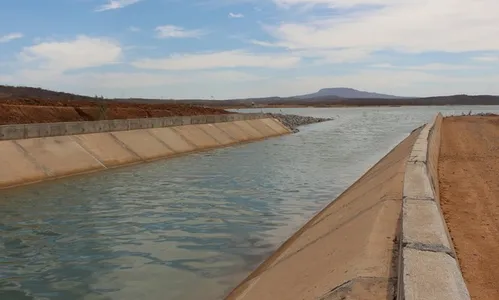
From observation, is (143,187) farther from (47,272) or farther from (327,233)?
(327,233)

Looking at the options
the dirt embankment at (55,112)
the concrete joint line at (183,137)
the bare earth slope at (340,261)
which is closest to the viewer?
the bare earth slope at (340,261)

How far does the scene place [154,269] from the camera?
9062 millimetres

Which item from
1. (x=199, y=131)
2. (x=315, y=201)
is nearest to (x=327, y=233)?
(x=315, y=201)

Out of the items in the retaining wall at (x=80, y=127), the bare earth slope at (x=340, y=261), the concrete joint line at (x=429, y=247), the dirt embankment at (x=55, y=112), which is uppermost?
the dirt embankment at (x=55, y=112)

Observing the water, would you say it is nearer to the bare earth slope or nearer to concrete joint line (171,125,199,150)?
the bare earth slope

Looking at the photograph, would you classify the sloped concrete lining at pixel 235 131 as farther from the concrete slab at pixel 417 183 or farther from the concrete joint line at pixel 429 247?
the concrete joint line at pixel 429 247

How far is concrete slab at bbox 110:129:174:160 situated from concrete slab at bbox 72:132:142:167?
0.63 meters

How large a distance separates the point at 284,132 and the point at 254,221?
43.2m

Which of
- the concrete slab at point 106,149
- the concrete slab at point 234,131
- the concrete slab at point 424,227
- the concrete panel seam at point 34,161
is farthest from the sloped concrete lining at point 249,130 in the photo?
the concrete slab at point 424,227

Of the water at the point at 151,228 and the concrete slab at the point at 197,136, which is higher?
the concrete slab at the point at 197,136

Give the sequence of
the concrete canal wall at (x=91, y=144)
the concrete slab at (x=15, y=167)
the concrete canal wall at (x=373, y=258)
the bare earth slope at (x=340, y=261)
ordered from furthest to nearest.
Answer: the concrete canal wall at (x=91, y=144) < the concrete slab at (x=15, y=167) < the bare earth slope at (x=340, y=261) < the concrete canal wall at (x=373, y=258)

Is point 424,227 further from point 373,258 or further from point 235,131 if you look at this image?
point 235,131

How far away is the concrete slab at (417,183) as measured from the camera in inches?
325

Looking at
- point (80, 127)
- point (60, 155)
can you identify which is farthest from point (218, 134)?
point (60, 155)
